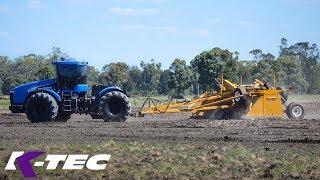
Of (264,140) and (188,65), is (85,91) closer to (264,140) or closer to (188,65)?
(264,140)

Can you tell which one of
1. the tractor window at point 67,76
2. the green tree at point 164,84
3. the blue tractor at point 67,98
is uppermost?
the tractor window at point 67,76

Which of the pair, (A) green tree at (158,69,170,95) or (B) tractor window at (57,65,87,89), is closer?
(B) tractor window at (57,65,87,89)

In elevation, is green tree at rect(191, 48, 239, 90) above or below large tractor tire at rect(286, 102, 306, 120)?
above

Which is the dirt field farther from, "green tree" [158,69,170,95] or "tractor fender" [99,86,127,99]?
"green tree" [158,69,170,95]

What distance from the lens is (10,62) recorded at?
153875 mm

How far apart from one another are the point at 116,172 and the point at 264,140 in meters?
6.26

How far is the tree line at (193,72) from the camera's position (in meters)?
71.8

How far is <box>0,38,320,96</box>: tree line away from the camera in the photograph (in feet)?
236

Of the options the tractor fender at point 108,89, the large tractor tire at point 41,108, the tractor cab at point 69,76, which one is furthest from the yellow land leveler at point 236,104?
the large tractor tire at point 41,108

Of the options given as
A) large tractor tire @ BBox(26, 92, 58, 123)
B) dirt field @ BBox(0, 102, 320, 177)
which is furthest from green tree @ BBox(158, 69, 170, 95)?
dirt field @ BBox(0, 102, 320, 177)

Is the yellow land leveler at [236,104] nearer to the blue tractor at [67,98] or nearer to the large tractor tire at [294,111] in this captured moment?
the large tractor tire at [294,111]

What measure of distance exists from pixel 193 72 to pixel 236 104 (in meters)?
65.5

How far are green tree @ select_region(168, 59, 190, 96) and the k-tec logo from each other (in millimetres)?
70247

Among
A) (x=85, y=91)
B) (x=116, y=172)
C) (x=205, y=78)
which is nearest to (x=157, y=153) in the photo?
(x=116, y=172)
